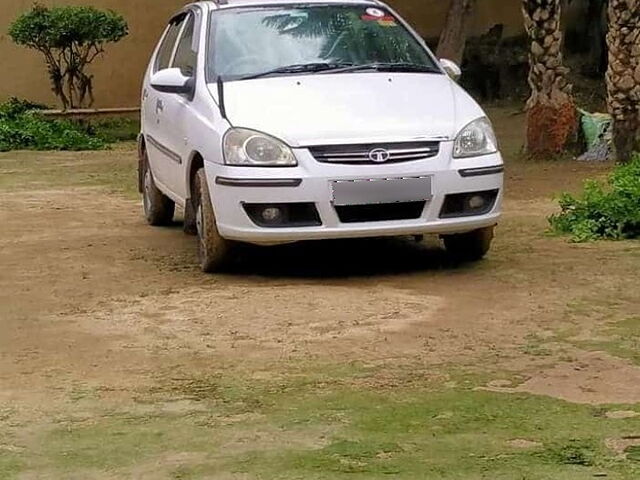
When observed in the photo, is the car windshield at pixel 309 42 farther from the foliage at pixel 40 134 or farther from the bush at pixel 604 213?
the foliage at pixel 40 134

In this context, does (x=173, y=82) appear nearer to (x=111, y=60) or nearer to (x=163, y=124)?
(x=163, y=124)

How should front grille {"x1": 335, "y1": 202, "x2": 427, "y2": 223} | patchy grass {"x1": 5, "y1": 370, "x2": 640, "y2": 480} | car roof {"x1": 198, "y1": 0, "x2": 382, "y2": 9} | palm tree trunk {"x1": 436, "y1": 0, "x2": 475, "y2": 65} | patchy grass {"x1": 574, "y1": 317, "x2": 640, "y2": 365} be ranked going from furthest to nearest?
palm tree trunk {"x1": 436, "y1": 0, "x2": 475, "y2": 65} → car roof {"x1": 198, "y1": 0, "x2": 382, "y2": 9} → front grille {"x1": 335, "y1": 202, "x2": 427, "y2": 223} → patchy grass {"x1": 574, "y1": 317, "x2": 640, "y2": 365} → patchy grass {"x1": 5, "y1": 370, "x2": 640, "y2": 480}

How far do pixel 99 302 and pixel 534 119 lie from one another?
6765mm

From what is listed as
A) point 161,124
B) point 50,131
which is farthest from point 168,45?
point 50,131

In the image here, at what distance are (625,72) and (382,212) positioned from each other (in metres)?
5.03

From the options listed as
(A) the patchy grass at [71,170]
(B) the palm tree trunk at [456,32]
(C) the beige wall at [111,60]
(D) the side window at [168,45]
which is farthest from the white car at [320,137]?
(C) the beige wall at [111,60]

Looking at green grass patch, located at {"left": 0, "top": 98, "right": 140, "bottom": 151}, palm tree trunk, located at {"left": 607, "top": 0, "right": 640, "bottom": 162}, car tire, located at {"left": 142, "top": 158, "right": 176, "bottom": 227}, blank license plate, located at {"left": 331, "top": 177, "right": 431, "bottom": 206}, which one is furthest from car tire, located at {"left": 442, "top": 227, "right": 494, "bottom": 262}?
green grass patch, located at {"left": 0, "top": 98, "right": 140, "bottom": 151}

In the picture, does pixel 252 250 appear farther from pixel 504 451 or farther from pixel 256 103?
pixel 504 451

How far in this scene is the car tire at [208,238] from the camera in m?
7.58

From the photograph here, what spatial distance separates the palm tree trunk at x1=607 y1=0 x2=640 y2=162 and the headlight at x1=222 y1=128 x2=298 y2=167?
5.27m

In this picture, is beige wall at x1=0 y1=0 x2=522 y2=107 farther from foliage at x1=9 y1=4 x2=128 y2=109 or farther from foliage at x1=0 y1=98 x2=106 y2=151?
foliage at x1=0 y1=98 x2=106 y2=151

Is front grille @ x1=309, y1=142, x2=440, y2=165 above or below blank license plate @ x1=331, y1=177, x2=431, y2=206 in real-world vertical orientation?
above

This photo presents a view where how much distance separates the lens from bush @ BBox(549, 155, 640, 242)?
8.65 meters

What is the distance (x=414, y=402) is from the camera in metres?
5.12
